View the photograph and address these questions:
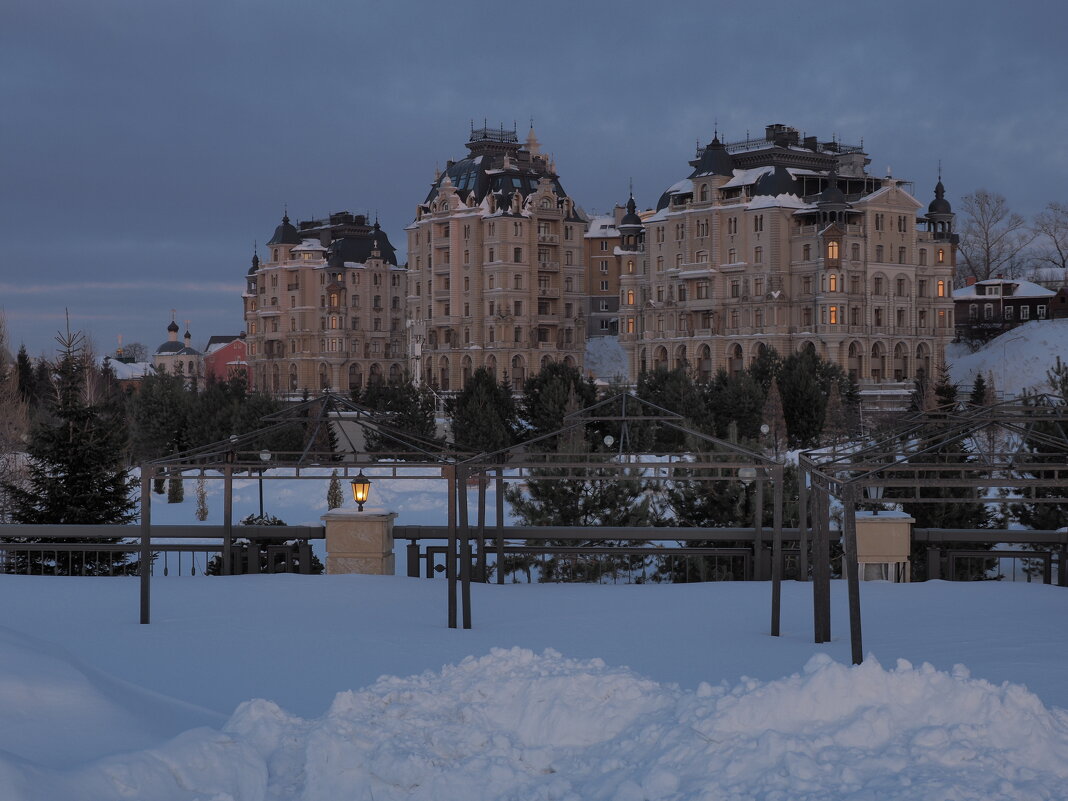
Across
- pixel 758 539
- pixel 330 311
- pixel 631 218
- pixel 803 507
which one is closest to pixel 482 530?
pixel 758 539

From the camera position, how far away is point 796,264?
76.1 m

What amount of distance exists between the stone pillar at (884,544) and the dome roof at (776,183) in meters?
59.1

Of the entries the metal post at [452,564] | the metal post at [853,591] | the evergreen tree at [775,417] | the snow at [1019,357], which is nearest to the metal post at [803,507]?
the metal post at [853,591]

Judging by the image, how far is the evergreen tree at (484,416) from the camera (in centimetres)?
4938

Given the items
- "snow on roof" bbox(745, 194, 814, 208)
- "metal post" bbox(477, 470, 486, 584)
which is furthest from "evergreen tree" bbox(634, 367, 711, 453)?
"metal post" bbox(477, 470, 486, 584)

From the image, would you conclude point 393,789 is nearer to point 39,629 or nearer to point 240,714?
point 240,714

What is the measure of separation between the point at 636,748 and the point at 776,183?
232 ft

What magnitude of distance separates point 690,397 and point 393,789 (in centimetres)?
4661

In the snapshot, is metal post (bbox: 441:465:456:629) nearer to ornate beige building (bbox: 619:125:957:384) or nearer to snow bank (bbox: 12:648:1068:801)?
snow bank (bbox: 12:648:1068:801)

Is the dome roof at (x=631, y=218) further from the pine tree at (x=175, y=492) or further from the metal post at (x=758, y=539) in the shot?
the metal post at (x=758, y=539)

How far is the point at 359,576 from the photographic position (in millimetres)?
19156

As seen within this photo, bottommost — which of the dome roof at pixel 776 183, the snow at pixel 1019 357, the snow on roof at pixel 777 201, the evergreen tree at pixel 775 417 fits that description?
the evergreen tree at pixel 775 417

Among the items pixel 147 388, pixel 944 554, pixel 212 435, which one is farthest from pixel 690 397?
pixel 944 554

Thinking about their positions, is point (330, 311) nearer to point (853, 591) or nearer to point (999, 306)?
point (999, 306)
